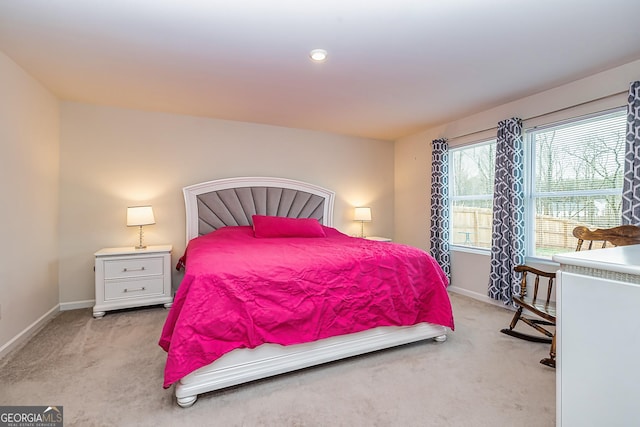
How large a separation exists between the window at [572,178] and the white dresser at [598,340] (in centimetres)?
223

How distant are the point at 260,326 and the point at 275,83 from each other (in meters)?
2.15

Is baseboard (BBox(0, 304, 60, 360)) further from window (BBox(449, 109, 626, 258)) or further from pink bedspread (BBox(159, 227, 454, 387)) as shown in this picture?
window (BBox(449, 109, 626, 258))

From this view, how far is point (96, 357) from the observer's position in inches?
87.2

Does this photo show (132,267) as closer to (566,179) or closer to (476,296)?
(476,296)

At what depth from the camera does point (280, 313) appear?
6.18ft

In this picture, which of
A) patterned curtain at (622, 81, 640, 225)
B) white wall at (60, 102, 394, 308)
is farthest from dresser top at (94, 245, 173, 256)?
patterned curtain at (622, 81, 640, 225)

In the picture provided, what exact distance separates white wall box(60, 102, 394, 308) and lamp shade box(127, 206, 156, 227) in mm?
361

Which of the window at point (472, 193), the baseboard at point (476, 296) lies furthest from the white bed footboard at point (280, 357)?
the window at point (472, 193)

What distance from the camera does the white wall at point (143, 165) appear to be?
10.9 feet

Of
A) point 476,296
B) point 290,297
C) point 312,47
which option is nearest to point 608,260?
point 290,297

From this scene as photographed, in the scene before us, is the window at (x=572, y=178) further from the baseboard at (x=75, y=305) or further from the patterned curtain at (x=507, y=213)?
the baseboard at (x=75, y=305)

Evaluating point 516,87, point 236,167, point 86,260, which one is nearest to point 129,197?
point 86,260

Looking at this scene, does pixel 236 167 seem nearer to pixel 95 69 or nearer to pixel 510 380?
pixel 95 69

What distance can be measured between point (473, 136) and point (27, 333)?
16.5 feet
